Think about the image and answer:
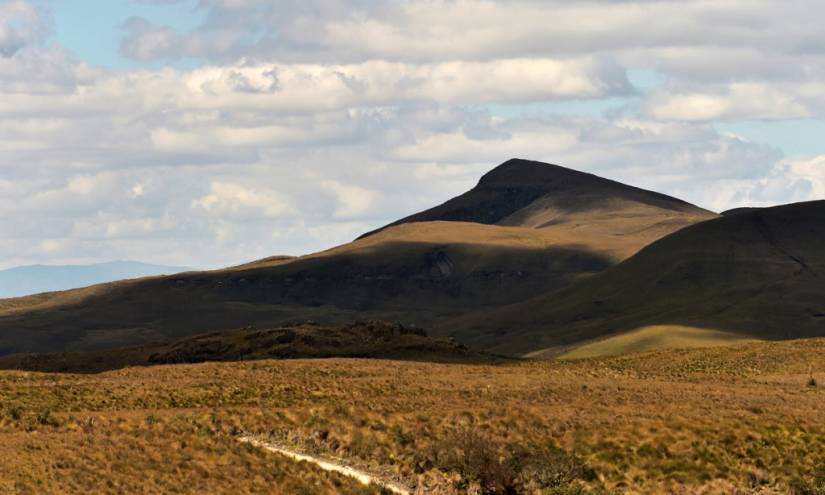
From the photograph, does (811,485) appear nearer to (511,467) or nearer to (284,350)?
(511,467)

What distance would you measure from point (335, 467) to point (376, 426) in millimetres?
4744

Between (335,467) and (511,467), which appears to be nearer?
(511,467)

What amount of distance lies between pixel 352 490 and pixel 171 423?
41.3ft

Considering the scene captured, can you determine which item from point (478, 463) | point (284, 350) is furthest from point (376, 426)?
point (284, 350)

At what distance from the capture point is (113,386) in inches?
2584

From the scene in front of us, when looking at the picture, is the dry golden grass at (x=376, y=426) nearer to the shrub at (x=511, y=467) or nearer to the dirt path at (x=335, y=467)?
the shrub at (x=511, y=467)

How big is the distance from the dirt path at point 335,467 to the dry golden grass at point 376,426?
0.83 metres

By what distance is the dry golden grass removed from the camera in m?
42.2

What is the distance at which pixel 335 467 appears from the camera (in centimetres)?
4703

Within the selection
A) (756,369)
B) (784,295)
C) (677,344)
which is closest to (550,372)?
(756,369)

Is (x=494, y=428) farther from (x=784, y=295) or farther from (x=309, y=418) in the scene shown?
(x=784, y=295)

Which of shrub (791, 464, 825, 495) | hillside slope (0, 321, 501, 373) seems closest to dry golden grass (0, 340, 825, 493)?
shrub (791, 464, 825, 495)

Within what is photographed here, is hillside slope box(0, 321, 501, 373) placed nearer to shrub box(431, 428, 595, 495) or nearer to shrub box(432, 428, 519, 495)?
shrub box(432, 428, 519, 495)

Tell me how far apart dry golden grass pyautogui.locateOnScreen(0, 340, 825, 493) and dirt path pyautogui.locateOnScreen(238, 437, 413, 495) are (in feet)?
2.74
